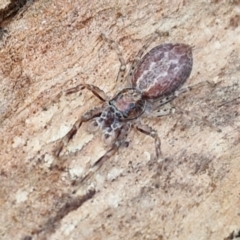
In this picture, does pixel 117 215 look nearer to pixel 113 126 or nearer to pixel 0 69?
pixel 113 126

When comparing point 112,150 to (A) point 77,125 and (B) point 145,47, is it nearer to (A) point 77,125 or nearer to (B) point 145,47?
(A) point 77,125

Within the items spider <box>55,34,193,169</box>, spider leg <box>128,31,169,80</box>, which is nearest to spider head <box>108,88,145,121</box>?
spider <box>55,34,193,169</box>

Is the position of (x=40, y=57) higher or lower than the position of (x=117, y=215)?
higher

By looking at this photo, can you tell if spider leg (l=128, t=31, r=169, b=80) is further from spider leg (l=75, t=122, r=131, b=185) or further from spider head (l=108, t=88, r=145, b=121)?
spider leg (l=75, t=122, r=131, b=185)

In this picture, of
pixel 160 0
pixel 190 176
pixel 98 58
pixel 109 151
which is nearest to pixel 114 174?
pixel 109 151

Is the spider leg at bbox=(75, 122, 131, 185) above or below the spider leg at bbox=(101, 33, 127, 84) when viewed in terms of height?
below

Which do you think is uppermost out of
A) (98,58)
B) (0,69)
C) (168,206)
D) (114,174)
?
(0,69)

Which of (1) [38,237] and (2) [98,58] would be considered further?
(2) [98,58]

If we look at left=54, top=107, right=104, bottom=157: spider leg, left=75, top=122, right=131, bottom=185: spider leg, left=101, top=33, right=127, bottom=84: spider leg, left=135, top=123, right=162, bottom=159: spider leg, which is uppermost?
left=101, top=33, right=127, bottom=84: spider leg
